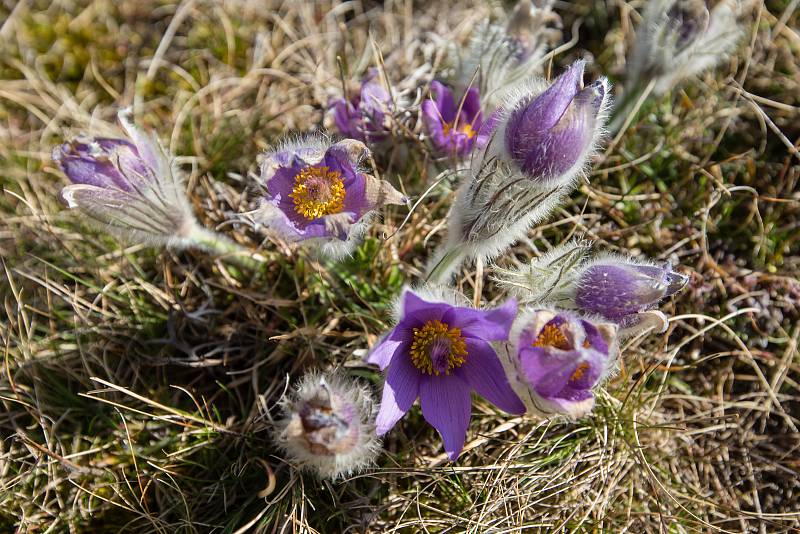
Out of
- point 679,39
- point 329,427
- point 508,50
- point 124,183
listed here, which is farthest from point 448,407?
point 679,39

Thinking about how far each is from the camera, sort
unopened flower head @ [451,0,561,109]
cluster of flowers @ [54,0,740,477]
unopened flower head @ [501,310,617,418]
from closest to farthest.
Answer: unopened flower head @ [501,310,617,418] → cluster of flowers @ [54,0,740,477] → unopened flower head @ [451,0,561,109]

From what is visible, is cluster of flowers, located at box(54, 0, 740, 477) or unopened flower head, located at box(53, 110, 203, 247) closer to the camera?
cluster of flowers, located at box(54, 0, 740, 477)

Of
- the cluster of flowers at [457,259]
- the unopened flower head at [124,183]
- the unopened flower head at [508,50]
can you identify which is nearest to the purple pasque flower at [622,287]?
the cluster of flowers at [457,259]

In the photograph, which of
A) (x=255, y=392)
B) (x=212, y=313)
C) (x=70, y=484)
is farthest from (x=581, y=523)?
(x=70, y=484)

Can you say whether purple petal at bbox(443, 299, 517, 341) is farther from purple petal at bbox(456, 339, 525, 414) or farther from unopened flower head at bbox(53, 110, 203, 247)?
unopened flower head at bbox(53, 110, 203, 247)

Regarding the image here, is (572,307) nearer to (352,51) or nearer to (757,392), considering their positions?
(757,392)

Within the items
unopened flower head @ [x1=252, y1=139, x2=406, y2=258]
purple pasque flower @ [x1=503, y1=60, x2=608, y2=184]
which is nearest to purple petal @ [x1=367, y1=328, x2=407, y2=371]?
unopened flower head @ [x1=252, y1=139, x2=406, y2=258]

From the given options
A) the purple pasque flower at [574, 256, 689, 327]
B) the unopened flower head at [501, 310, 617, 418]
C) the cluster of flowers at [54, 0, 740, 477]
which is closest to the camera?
the unopened flower head at [501, 310, 617, 418]
